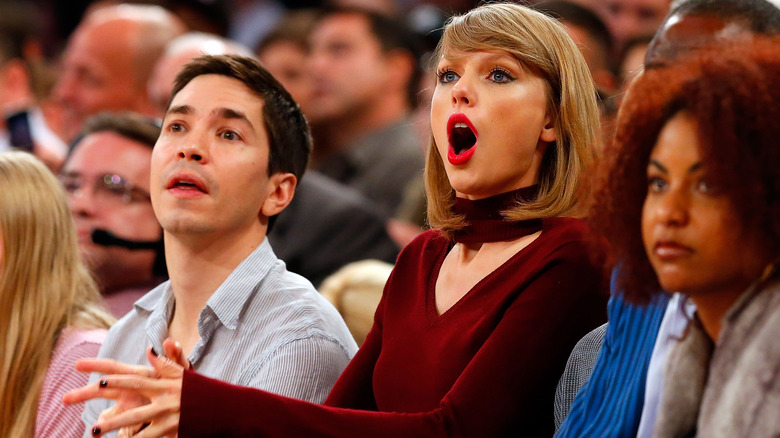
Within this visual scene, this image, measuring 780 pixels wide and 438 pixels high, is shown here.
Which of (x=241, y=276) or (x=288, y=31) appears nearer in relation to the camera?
(x=241, y=276)

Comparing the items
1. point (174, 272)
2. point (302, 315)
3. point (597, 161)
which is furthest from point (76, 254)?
point (597, 161)

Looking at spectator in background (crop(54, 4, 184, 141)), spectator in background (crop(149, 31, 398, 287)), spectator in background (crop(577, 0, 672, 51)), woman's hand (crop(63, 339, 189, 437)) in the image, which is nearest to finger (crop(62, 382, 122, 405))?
woman's hand (crop(63, 339, 189, 437))

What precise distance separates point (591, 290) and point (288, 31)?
13.3ft

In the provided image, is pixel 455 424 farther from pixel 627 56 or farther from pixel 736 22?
pixel 627 56

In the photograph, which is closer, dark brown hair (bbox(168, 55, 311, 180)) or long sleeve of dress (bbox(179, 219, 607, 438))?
long sleeve of dress (bbox(179, 219, 607, 438))

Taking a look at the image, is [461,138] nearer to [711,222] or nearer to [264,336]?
[264,336]

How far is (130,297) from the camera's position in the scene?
360 centimetres

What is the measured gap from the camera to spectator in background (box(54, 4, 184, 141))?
541 cm

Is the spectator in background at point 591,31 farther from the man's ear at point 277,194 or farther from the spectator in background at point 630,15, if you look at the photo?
the man's ear at point 277,194

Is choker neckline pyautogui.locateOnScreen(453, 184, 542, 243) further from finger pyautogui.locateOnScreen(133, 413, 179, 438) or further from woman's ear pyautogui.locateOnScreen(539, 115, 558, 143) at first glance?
finger pyautogui.locateOnScreen(133, 413, 179, 438)

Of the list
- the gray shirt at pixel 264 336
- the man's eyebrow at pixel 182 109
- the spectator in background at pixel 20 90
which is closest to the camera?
the gray shirt at pixel 264 336

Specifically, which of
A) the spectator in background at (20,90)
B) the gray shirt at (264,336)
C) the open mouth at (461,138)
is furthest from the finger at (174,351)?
the spectator in background at (20,90)

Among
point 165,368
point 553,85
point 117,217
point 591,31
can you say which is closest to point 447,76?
point 553,85

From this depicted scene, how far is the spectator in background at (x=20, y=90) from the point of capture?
→ 16.1 feet
